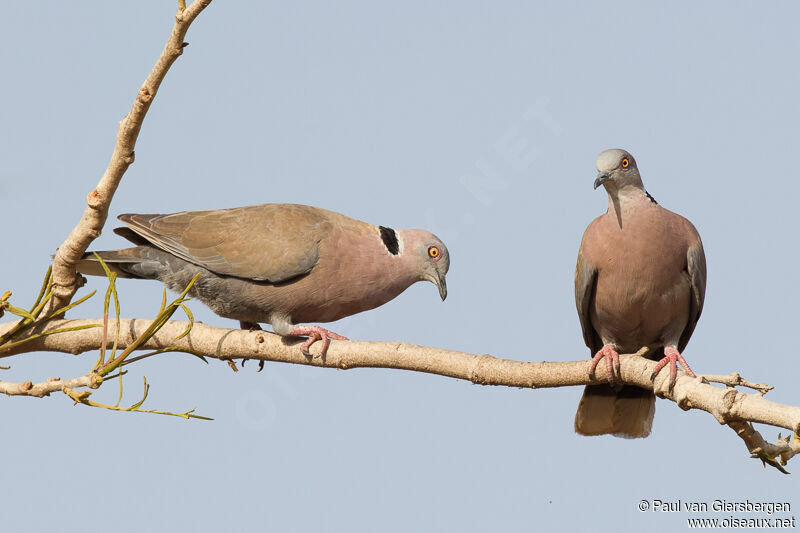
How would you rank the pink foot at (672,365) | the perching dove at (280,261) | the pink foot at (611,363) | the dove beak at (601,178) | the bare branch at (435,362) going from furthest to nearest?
the perching dove at (280,261) → the dove beak at (601,178) → the pink foot at (611,363) → the pink foot at (672,365) → the bare branch at (435,362)

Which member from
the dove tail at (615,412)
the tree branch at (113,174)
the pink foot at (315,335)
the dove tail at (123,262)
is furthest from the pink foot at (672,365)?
the dove tail at (123,262)

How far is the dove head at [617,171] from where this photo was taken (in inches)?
208

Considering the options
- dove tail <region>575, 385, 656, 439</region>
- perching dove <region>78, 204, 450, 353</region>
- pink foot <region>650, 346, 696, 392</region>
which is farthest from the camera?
dove tail <region>575, 385, 656, 439</region>

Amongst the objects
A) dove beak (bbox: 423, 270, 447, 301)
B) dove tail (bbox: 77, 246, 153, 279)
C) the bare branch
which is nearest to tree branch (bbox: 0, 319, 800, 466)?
the bare branch

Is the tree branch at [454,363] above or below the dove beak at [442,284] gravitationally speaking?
below

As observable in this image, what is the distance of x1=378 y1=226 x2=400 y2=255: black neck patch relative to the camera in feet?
18.8

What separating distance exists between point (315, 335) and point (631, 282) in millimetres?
1960

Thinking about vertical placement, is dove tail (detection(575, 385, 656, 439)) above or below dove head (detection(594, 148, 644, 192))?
below

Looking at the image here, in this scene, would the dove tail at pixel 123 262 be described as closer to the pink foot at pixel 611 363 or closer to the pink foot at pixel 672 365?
the pink foot at pixel 611 363

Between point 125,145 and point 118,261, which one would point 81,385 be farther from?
point 118,261

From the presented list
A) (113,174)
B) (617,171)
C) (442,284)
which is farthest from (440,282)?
(113,174)

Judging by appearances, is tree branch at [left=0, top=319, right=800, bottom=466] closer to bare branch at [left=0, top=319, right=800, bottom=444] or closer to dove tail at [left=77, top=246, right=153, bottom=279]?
bare branch at [left=0, top=319, right=800, bottom=444]

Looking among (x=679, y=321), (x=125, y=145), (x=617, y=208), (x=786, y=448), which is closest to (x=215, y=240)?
(x=125, y=145)

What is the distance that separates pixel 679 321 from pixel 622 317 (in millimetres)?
415
